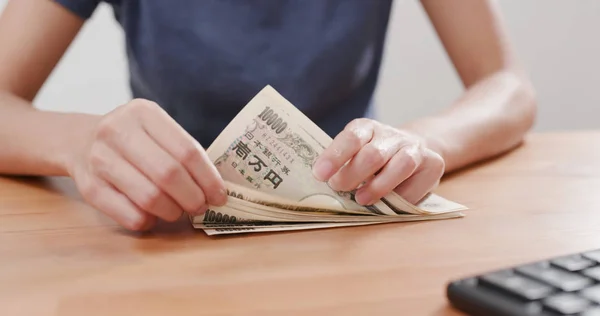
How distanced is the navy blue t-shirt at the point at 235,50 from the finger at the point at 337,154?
0.35 meters

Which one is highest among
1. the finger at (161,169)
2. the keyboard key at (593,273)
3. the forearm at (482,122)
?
the forearm at (482,122)

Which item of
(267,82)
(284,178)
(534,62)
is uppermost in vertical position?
(534,62)

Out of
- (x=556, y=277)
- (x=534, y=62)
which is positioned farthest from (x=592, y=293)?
(x=534, y=62)

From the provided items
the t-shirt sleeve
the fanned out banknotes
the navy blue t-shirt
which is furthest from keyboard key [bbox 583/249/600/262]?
the t-shirt sleeve

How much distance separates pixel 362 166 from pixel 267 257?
125mm

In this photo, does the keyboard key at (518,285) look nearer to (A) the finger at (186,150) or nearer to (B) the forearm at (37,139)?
(A) the finger at (186,150)

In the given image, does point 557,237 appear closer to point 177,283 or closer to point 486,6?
point 177,283

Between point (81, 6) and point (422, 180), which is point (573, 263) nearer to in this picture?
point (422, 180)

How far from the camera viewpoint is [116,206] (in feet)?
1.74

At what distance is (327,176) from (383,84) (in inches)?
45.5

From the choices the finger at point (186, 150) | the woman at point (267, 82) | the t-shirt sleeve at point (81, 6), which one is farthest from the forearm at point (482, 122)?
the t-shirt sleeve at point (81, 6)

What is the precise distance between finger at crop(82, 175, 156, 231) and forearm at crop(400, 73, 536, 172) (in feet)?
1.07

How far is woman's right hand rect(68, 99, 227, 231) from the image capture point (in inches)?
20.1

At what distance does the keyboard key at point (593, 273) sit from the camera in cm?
38
